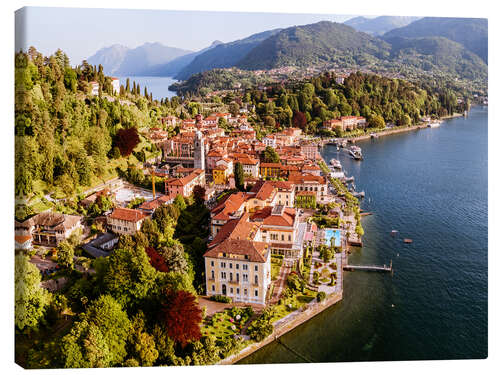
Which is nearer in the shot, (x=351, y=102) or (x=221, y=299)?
(x=221, y=299)

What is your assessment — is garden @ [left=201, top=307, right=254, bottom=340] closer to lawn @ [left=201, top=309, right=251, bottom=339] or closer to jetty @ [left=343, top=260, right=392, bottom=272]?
lawn @ [left=201, top=309, right=251, bottom=339]

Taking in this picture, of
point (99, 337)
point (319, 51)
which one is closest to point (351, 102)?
point (319, 51)

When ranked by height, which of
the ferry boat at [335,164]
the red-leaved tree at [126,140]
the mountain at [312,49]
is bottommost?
the ferry boat at [335,164]

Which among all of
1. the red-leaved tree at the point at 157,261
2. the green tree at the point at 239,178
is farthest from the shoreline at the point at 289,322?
the green tree at the point at 239,178

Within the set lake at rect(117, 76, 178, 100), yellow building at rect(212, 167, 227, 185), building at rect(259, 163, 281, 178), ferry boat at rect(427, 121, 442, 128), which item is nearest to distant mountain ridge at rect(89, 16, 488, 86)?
ferry boat at rect(427, 121, 442, 128)

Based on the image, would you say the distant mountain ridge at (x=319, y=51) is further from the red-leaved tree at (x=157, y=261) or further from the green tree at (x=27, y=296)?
the green tree at (x=27, y=296)

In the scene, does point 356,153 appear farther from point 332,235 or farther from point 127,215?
point 127,215
